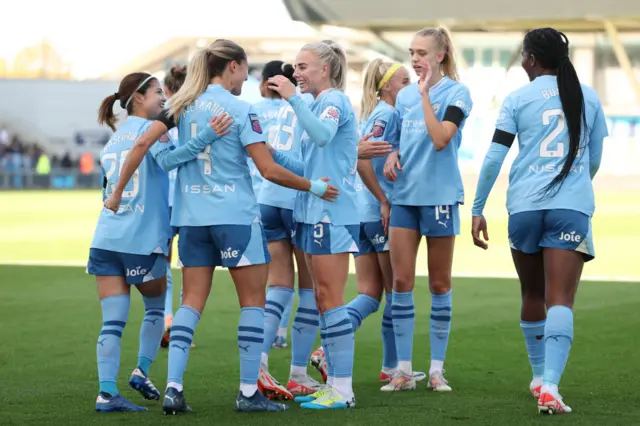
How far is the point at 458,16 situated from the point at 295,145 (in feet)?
185

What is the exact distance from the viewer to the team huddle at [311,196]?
6344mm

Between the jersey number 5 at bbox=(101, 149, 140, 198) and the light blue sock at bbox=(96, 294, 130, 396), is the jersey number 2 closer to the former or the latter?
the jersey number 5 at bbox=(101, 149, 140, 198)

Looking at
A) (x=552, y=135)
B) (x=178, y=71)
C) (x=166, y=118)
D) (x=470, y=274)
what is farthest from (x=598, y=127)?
(x=470, y=274)

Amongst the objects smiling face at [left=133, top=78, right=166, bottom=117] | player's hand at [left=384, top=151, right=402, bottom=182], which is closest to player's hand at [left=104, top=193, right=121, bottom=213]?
smiling face at [left=133, top=78, right=166, bottom=117]

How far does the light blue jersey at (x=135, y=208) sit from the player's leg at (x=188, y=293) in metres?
0.26

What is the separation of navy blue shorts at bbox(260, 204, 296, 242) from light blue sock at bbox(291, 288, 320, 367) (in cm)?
54

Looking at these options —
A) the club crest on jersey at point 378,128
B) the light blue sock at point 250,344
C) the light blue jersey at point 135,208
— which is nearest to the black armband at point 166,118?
the light blue jersey at point 135,208

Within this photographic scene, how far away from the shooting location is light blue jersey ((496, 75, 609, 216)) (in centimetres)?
634

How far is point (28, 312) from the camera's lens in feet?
37.8

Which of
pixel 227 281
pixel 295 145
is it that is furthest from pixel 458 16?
pixel 295 145

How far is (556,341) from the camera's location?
6.22 meters

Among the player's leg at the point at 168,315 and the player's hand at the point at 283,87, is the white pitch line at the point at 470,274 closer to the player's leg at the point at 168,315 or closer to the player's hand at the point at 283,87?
the player's leg at the point at 168,315

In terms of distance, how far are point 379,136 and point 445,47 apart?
705mm

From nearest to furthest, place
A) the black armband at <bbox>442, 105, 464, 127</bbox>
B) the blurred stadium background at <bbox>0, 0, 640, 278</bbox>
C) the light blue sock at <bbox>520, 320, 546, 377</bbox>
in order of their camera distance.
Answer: the light blue sock at <bbox>520, 320, 546, 377</bbox>
the black armband at <bbox>442, 105, 464, 127</bbox>
the blurred stadium background at <bbox>0, 0, 640, 278</bbox>
